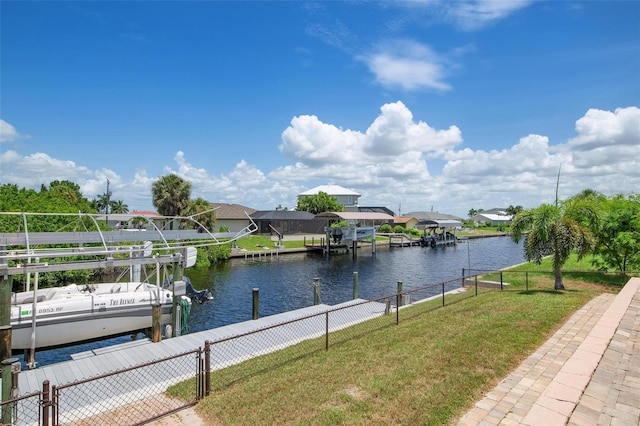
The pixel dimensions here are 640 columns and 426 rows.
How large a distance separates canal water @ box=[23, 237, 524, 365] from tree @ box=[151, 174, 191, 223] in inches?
335

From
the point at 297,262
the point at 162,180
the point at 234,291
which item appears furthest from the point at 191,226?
the point at 234,291

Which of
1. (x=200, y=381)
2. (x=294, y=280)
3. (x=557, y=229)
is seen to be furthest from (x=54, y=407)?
(x=294, y=280)

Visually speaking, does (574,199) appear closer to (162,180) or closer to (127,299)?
(127,299)

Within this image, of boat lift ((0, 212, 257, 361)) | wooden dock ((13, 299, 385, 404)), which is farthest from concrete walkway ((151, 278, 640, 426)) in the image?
boat lift ((0, 212, 257, 361))

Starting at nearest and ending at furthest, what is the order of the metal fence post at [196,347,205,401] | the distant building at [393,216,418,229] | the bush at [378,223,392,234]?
the metal fence post at [196,347,205,401], the bush at [378,223,392,234], the distant building at [393,216,418,229]

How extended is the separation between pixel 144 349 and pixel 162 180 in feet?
107

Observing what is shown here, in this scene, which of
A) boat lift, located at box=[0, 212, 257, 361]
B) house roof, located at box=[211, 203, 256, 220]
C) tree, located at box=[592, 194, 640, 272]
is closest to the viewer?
boat lift, located at box=[0, 212, 257, 361]

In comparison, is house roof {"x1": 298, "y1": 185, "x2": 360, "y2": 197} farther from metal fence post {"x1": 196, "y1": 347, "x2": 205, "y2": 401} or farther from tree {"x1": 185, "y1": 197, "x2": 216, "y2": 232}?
metal fence post {"x1": 196, "y1": 347, "x2": 205, "y2": 401}

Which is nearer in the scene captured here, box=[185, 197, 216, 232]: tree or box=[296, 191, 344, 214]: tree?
box=[185, 197, 216, 232]: tree

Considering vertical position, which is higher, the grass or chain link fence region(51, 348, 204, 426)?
the grass

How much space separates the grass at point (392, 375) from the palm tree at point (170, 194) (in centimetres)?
3432

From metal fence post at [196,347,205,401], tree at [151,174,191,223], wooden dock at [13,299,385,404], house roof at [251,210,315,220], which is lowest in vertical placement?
wooden dock at [13,299,385,404]

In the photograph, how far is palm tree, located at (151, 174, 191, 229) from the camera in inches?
1612

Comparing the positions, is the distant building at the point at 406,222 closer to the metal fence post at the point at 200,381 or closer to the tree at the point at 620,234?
the tree at the point at 620,234
